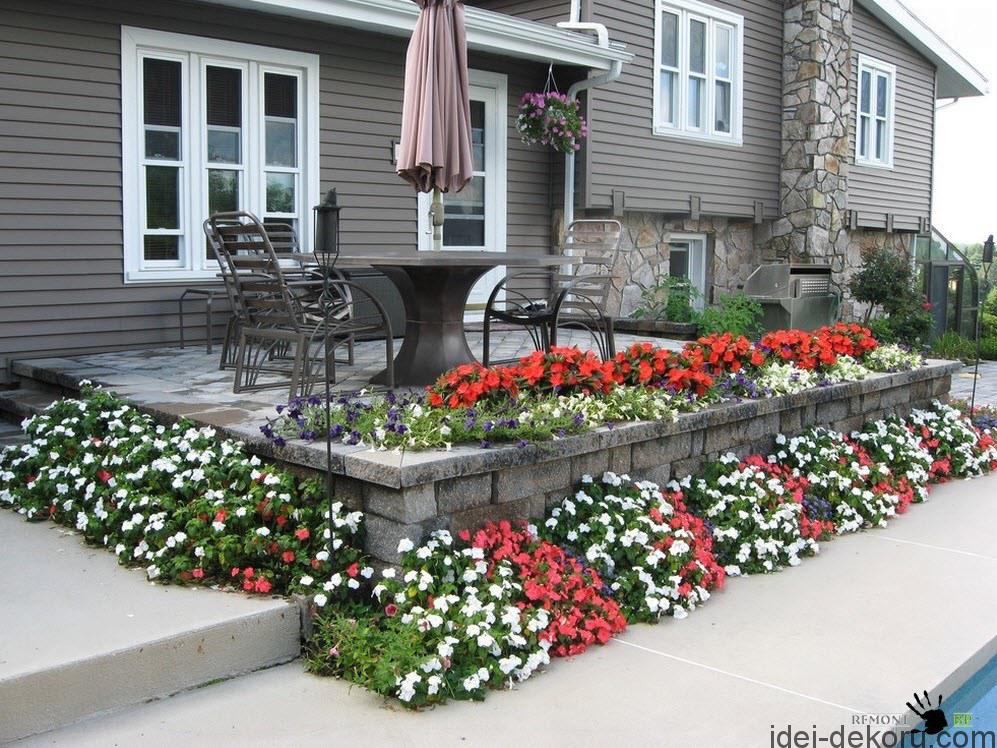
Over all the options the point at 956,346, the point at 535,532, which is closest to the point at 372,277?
the point at 535,532

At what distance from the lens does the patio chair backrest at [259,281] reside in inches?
189

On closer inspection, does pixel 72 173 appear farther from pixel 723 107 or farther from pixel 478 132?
pixel 723 107

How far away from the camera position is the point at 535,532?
3.83 m

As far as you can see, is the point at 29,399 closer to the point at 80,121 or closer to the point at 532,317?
the point at 80,121

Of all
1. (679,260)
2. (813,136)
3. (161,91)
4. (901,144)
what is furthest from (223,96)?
(901,144)

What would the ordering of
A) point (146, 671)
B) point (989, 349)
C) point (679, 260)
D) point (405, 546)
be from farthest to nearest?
1. point (989, 349)
2. point (679, 260)
3. point (405, 546)
4. point (146, 671)

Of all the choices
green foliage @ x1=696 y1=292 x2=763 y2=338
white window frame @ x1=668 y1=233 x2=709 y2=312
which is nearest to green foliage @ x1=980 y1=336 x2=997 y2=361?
green foliage @ x1=696 y1=292 x2=763 y2=338

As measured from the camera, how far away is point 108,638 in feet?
9.62

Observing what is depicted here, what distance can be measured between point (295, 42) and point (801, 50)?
6.40 meters

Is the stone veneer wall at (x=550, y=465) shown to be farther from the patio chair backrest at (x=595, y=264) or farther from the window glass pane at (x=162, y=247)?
the window glass pane at (x=162, y=247)

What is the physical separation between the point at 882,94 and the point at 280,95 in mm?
9008

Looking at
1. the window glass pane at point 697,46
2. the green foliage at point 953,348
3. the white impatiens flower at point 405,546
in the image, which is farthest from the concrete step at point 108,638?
the green foliage at point 953,348

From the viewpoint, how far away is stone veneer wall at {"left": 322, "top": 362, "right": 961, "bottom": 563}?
11.4ft

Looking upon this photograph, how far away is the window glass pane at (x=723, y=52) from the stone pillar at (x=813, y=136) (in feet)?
3.27
